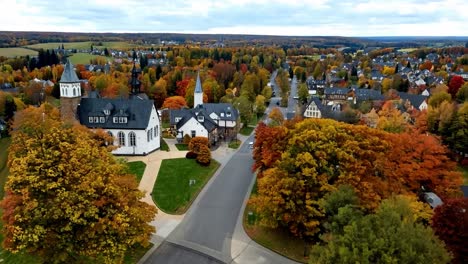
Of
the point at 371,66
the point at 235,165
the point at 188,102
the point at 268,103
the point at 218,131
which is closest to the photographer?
the point at 235,165

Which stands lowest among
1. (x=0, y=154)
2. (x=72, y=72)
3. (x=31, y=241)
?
(x=0, y=154)

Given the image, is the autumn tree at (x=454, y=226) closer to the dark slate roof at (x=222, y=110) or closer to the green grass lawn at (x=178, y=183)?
the green grass lawn at (x=178, y=183)

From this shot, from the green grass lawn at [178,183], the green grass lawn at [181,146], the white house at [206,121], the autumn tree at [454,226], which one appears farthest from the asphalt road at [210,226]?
the autumn tree at [454,226]

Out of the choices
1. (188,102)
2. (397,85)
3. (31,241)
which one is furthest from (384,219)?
(397,85)

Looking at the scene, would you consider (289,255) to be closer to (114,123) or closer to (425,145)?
(425,145)

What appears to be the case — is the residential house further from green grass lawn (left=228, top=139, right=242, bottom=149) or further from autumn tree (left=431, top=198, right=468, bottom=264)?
autumn tree (left=431, top=198, right=468, bottom=264)

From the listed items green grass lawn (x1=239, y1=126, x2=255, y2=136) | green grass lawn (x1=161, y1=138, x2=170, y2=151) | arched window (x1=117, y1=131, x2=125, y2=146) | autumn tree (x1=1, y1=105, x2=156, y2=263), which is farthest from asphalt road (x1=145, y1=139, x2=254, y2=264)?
green grass lawn (x1=239, y1=126, x2=255, y2=136)
